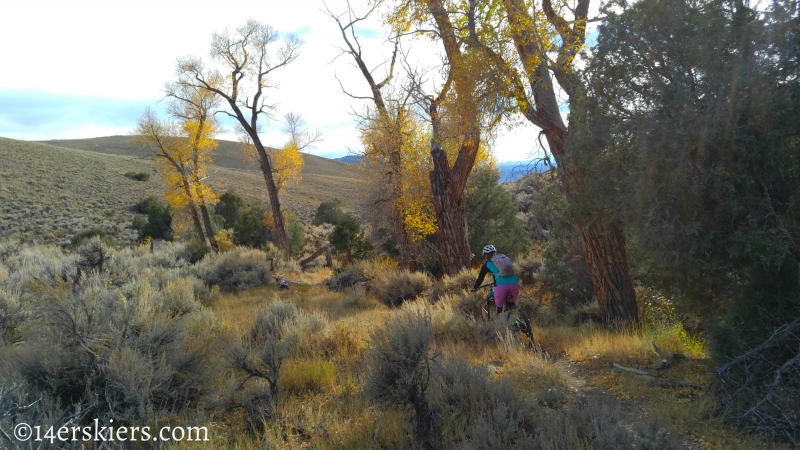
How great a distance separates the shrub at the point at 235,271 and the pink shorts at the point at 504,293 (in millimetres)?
10185

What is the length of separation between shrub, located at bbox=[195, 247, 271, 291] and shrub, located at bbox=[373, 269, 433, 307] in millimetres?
4951

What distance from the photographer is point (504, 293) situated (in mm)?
7145

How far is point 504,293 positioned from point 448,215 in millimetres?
5545

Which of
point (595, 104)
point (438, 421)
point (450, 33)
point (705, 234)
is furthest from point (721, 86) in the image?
point (450, 33)

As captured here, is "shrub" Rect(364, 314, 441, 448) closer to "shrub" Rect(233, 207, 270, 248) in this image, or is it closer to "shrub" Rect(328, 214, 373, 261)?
"shrub" Rect(328, 214, 373, 261)

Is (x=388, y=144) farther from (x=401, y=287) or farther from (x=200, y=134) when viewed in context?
(x=200, y=134)

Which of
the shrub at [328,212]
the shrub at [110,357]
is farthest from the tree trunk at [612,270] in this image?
the shrub at [328,212]

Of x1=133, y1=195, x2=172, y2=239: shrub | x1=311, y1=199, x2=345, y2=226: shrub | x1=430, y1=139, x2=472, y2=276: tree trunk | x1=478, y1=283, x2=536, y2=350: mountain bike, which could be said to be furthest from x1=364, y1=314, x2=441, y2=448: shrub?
x1=133, y1=195, x2=172, y2=239: shrub

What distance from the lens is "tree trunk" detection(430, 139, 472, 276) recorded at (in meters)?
12.4

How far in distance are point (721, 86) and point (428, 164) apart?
11.7 meters

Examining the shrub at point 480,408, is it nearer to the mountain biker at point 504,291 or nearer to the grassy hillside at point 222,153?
the mountain biker at point 504,291

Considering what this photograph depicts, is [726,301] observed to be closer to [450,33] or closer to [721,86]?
[721,86]

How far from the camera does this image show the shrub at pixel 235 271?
15.4 meters

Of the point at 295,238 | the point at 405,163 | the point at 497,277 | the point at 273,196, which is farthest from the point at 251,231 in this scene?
the point at 497,277
